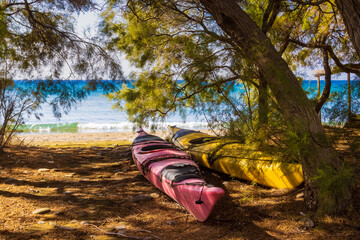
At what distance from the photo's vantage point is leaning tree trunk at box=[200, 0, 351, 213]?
3.14 metres

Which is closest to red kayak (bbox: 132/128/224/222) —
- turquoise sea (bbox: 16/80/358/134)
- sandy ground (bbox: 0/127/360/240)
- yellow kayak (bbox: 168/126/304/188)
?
sandy ground (bbox: 0/127/360/240)

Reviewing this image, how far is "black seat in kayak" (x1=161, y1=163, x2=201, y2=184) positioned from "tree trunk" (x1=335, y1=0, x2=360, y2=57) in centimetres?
264

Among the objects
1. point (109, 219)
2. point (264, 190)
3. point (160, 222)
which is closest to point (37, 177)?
point (109, 219)

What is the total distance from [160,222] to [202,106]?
2.90 meters

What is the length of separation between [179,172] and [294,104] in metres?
1.98

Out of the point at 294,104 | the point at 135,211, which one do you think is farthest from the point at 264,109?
the point at 135,211

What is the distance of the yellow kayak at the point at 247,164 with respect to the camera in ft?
14.0

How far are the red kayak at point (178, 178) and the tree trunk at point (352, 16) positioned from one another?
2156 mm

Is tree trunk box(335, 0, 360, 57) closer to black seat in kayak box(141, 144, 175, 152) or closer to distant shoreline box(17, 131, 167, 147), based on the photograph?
black seat in kayak box(141, 144, 175, 152)

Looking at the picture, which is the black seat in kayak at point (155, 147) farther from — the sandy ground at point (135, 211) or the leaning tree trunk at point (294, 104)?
the leaning tree trunk at point (294, 104)

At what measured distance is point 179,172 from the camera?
438cm

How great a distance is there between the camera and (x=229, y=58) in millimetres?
5695

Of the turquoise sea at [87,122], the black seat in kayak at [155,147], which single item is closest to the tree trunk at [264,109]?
the black seat in kayak at [155,147]

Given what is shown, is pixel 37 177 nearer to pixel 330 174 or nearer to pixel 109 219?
pixel 109 219
